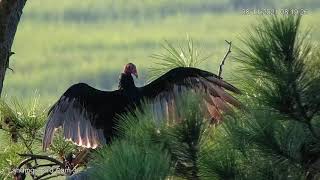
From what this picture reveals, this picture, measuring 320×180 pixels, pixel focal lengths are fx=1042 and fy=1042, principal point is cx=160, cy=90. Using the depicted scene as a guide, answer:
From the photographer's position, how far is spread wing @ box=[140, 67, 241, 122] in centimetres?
270

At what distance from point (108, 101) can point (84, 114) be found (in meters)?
0.11

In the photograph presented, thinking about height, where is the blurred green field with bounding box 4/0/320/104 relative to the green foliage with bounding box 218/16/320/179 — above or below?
above

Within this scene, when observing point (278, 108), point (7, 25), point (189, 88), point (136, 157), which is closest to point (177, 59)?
point (189, 88)

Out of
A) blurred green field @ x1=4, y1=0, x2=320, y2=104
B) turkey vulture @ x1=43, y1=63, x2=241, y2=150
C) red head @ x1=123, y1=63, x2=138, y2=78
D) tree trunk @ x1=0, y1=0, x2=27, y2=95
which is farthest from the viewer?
blurred green field @ x1=4, y1=0, x2=320, y2=104

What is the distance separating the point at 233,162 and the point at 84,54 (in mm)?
61341

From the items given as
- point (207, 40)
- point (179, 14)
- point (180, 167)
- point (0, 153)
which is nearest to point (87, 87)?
point (0, 153)

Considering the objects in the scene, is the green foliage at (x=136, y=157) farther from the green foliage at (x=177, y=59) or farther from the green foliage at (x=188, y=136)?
the green foliage at (x=177, y=59)

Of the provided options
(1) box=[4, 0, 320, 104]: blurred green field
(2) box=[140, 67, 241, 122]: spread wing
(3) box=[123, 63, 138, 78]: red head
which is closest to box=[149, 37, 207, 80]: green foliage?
(2) box=[140, 67, 241, 122]: spread wing

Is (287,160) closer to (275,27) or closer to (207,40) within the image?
(275,27)

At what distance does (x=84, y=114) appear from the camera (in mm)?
3910

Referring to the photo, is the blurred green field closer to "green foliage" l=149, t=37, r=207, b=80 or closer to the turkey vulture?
the turkey vulture

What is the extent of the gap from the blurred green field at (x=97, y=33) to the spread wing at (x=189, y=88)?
44.6m

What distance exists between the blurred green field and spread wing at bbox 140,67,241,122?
146ft

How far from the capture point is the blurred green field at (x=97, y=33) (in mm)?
55062
